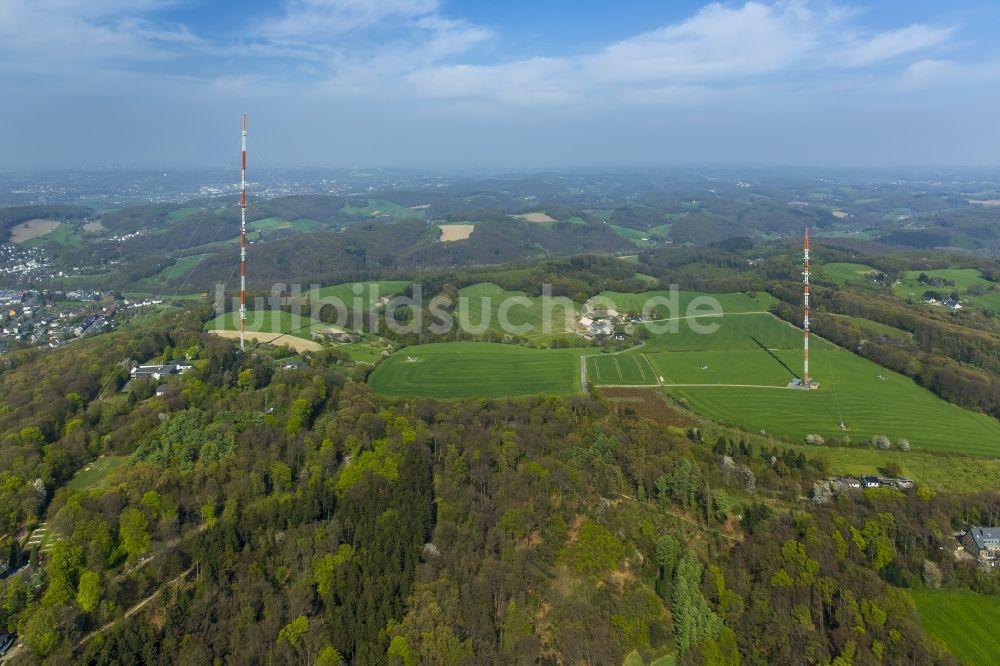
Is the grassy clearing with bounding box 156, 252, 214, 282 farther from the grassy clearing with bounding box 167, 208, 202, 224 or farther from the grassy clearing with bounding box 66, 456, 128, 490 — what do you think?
the grassy clearing with bounding box 66, 456, 128, 490

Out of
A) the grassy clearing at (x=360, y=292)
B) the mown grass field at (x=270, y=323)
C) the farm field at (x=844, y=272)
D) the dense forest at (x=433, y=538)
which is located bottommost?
the dense forest at (x=433, y=538)

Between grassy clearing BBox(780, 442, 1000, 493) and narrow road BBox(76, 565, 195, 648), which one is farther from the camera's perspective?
grassy clearing BBox(780, 442, 1000, 493)

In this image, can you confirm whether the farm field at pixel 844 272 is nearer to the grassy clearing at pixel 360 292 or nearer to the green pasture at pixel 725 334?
the green pasture at pixel 725 334

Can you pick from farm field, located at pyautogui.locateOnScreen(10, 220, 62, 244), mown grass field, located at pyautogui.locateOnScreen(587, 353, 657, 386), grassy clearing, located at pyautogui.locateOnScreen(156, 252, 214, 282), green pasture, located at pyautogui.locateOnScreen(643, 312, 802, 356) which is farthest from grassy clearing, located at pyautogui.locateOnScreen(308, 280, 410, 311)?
farm field, located at pyautogui.locateOnScreen(10, 220, 62, 244)

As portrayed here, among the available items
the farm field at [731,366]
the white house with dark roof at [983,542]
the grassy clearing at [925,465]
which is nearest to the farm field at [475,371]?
the farm field at [731,366]

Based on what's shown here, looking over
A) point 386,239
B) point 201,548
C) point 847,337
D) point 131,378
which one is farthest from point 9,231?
point 847,337
